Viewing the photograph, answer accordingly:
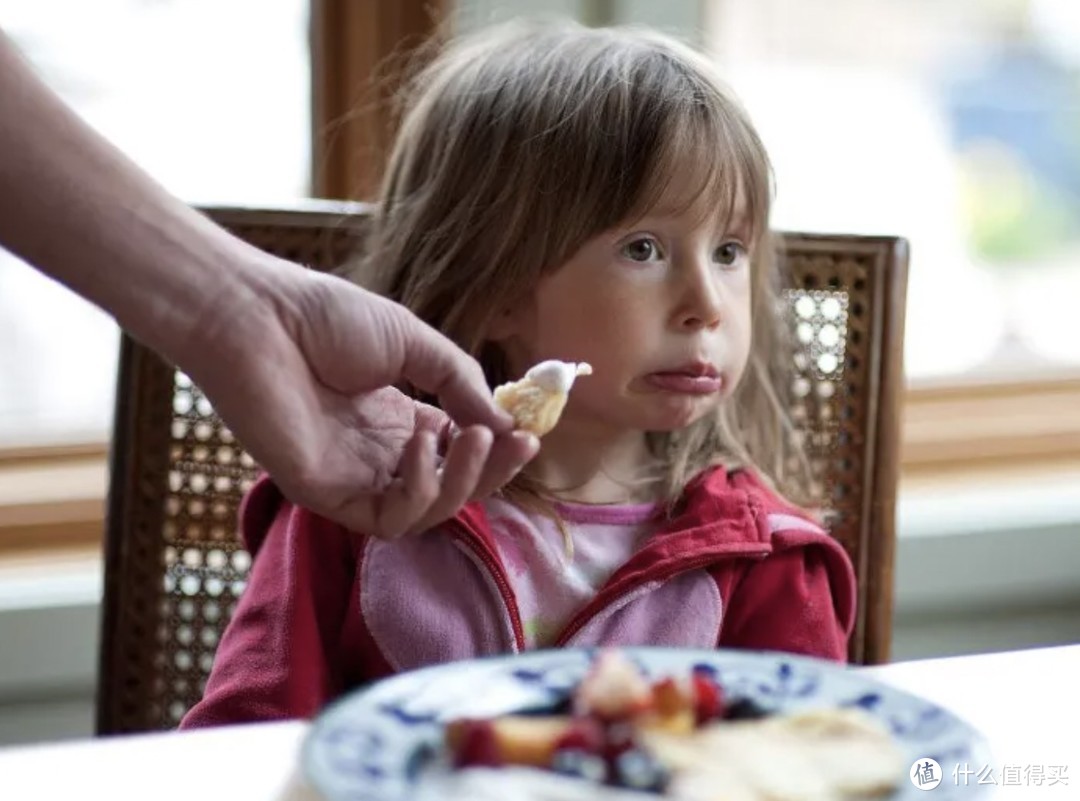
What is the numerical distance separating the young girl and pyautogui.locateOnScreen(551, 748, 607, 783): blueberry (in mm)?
469

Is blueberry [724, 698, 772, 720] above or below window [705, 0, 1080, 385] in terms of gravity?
below

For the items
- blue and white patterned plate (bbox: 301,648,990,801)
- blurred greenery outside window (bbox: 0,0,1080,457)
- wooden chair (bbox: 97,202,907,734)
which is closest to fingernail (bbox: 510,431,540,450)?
blue and white patterned plate (bbox: 301,648,990,801)

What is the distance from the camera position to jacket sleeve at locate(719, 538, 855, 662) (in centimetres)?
120

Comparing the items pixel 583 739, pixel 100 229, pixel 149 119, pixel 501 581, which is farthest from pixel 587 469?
pixel 149 119

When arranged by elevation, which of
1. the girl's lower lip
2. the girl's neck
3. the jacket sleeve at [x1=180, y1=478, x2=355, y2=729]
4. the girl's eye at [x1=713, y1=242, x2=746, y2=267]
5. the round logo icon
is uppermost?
the girl's eye at [x1=713, y1=242, x2=746, y2=267]

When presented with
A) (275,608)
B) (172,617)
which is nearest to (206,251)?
(275,608)

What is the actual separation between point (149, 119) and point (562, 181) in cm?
80

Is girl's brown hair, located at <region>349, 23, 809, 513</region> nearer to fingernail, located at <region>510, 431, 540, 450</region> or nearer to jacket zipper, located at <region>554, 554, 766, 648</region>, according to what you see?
jacket zipper, located at <region>554, 554, 766, 648</region>

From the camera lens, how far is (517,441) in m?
0.96

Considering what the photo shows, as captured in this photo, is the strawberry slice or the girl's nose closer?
the strawberry slice

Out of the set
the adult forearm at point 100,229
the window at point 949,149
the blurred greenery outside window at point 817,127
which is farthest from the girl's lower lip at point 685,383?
the window at point 949,149

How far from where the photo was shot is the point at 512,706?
76cm

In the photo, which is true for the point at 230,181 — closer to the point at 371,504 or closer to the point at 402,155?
the point at 402,155

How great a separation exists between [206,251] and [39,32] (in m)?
0.91
